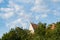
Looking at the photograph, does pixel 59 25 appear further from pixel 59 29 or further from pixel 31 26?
pixel 31 26

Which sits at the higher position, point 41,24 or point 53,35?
point 41,24

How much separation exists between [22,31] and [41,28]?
1187 cm

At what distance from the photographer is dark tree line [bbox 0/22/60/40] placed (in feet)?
191

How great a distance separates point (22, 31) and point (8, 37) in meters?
4.58

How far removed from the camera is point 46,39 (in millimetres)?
58688

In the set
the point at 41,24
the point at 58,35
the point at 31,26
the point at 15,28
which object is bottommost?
the point at 58,35

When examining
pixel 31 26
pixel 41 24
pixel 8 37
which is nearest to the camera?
pixel 41 24

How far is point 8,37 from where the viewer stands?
69.7 metres

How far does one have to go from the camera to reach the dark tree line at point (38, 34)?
191 feet

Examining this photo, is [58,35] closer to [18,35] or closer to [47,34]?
[47,34]

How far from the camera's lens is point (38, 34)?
6053 cm

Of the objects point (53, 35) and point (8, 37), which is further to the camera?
point (8, 37)

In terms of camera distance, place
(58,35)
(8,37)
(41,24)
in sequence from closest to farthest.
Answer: (58,35), (41,24), (8,37)

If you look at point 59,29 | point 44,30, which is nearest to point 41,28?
point 44,30
